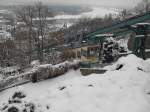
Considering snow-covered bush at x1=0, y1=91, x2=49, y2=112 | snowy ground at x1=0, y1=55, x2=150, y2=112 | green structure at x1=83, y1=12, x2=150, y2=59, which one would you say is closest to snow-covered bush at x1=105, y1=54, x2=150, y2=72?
snowy ground at x1=0, y1=55, x2=150, y2=112

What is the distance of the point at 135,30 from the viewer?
1650 centimetres

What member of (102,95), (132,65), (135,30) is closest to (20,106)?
(102,95)

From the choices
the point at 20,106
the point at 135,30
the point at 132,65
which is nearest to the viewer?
the point at 20,106

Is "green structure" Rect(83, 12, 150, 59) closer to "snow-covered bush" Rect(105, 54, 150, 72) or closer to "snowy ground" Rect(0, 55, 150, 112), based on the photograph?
"snow-covered bush" Rect(105, 54, 150, 72)

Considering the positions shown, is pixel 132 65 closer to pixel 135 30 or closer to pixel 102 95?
pixel 102 95

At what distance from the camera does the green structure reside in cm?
1633

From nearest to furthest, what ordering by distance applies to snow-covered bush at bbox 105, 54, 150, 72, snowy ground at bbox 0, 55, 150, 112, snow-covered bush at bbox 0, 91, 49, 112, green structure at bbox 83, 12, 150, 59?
snowy ground at bbox 0, 55, 150, 112, snow-covered bush at bbox 0, 91, 49, 112, snow-covered bush at bbox 105, 54, 150, 72, green structure at bbox 83, 12, 150, 59

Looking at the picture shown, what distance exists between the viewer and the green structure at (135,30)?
16328 mm

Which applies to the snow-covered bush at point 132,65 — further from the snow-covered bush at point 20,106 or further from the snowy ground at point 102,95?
the snow-covered bush at point 20,106

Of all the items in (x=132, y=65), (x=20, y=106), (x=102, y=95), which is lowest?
(x=20, y=106)

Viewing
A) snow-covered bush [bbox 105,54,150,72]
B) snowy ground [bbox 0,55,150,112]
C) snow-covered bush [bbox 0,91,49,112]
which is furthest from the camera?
snow-covered bush [bbox 105,54,150,72]

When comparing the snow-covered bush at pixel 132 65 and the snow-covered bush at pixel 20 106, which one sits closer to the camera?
the snow-covered bush at pixel 20 106

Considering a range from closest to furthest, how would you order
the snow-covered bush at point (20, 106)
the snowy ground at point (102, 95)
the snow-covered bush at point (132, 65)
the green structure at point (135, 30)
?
the snowy ground at point (102, 95)
the snow-covered bush at point (20, 106)
the snow-covered bush at point (132, 65)
the green structure at point (135, 30)

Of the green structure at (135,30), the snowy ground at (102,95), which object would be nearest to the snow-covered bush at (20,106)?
the snowy ground at (102,95)
